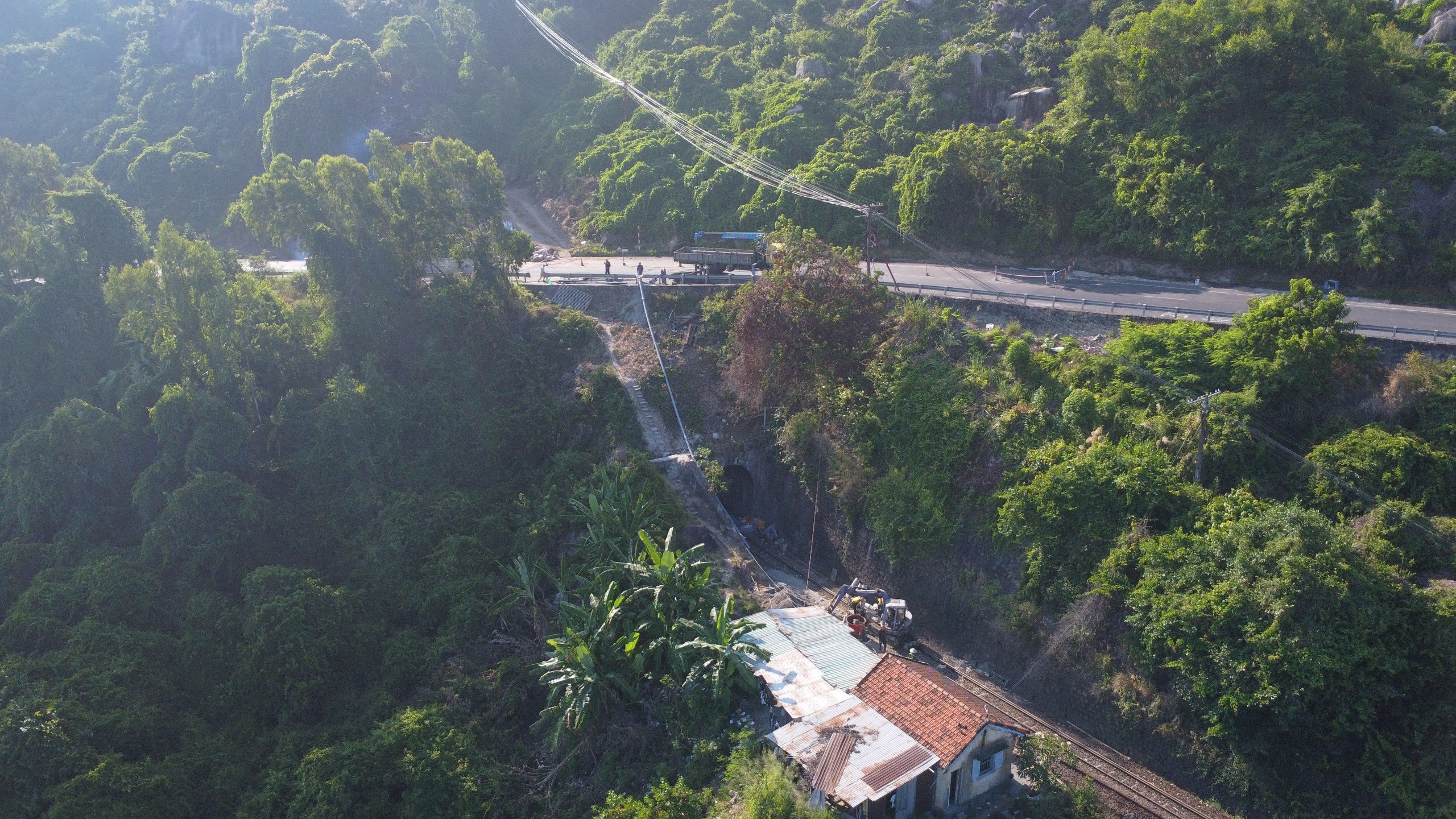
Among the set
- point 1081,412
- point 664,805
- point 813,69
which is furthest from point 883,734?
point 813,69

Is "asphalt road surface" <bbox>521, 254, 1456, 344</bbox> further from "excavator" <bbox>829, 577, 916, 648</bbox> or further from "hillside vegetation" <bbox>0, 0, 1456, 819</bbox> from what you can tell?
"excavator" <bbox>829, 577, 916, 648</bbox>

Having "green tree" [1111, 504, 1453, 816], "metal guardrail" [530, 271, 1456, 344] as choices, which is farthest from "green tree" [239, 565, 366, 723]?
"green tree" [1111, 504, 1453, 816]

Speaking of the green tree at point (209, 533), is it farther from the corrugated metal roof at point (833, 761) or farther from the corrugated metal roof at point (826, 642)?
the corrugated metal roof at point (833, 761)

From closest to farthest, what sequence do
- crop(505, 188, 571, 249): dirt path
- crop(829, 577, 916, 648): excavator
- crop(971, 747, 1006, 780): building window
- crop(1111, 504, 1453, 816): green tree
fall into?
crop(1111, 504, 1453, 816): green tree → crop(971, 747, 1006, 780): building window → crop(829, 577, 916, 648): excavator → crop(505, 188, 571, 249): dirt path

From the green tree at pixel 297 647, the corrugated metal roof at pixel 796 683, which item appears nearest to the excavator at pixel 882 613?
the corrugated metal roof at pixel 796 683

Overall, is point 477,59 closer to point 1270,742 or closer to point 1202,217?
point 1202,217

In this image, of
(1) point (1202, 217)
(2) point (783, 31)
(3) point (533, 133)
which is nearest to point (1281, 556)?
(1) point (1202, 217)

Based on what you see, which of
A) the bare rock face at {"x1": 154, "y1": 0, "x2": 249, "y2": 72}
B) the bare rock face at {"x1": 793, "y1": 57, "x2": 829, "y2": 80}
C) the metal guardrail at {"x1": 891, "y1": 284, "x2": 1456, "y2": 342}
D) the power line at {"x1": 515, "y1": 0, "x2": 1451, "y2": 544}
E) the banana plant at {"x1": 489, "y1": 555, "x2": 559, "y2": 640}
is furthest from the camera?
the bare rock face at {"x1": 154, "y1": 0, "x2": 249, "y2": 72}
